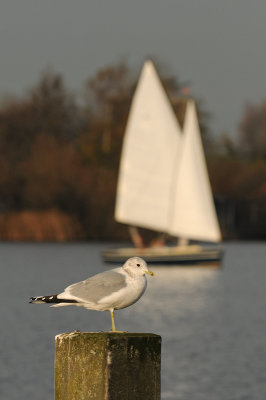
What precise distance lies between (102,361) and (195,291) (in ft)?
140

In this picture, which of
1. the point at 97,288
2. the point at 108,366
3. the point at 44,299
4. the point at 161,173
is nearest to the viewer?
the point at 108,366

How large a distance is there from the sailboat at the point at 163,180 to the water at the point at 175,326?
77.3 inches

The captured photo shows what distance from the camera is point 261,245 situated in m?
101

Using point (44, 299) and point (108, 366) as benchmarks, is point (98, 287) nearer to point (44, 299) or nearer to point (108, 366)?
point (44, 299)

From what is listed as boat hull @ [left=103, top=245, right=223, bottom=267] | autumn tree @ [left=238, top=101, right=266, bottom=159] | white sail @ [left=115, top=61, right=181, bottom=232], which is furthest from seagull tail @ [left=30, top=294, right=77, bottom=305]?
autumn tree @ [left=238, top=101, right=266, bottom=159]

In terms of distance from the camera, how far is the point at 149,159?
60.3 m

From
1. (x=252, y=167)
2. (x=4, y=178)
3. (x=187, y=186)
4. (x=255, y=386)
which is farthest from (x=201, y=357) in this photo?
(x=252, y=167)

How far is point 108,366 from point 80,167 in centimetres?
7992

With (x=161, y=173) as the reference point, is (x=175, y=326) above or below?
below

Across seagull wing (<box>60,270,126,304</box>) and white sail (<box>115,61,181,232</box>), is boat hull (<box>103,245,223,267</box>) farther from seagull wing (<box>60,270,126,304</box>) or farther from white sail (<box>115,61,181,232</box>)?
seagull wing (<box>60,270,126,304</box>)

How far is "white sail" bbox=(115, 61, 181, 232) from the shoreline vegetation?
712 centimetres

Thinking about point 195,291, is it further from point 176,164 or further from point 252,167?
point 252,167

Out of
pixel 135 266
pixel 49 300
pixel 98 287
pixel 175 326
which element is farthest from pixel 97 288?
pixel 175 326

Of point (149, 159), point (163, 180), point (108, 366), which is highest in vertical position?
point (149, 159)
